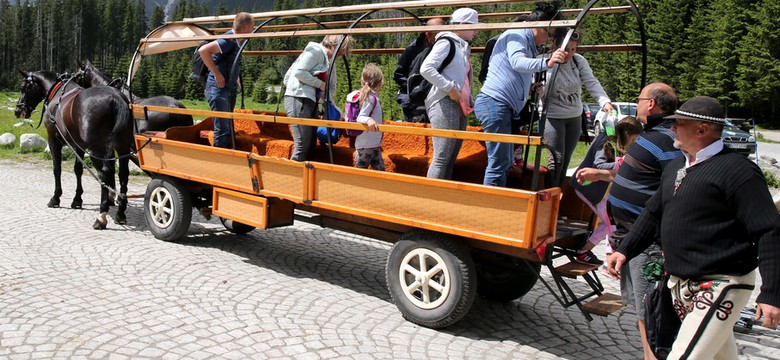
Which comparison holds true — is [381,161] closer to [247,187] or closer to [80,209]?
[247,187]

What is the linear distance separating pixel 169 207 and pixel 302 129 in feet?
7.05

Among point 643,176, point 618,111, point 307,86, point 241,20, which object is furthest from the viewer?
point 618,111

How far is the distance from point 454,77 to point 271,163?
5.99ft

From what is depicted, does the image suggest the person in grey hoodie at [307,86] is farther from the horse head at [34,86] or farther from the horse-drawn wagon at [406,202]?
the horse head at [34,86]

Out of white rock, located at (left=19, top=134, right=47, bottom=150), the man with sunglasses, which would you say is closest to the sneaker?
the man with sunglasses

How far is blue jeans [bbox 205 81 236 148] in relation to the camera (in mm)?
6789

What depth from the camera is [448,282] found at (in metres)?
4.80

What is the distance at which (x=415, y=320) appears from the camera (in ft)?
16.5

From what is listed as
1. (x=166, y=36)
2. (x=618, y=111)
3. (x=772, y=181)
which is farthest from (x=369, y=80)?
(x=772, y=181)

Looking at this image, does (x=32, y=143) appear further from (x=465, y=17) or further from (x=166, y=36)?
(x=465, y=17)

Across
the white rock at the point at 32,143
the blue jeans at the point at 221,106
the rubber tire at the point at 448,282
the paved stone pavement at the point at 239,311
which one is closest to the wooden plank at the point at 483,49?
the blue jeans at the point at 221,106

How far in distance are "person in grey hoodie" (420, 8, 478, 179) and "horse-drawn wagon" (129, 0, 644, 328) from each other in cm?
24

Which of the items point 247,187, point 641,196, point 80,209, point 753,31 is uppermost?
point 753,31

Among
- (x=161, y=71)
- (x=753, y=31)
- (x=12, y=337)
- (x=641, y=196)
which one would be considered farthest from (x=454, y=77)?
(x=161, y=71)
